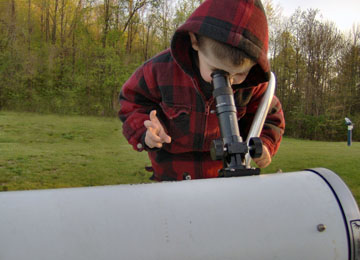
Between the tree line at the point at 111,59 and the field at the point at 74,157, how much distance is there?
1140 mm

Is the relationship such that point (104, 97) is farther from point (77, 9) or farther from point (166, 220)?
point (166, 220)

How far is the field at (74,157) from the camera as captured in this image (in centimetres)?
276

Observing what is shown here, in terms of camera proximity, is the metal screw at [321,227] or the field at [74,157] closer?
the metal screw at [321,227]

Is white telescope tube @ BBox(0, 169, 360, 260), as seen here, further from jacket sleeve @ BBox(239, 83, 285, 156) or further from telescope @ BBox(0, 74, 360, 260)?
jacket sleeve @ BBox(239, 83, 285, 156)

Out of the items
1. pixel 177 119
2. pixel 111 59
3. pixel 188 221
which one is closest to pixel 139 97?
pixel 177 119

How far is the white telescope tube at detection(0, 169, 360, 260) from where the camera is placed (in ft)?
1.20

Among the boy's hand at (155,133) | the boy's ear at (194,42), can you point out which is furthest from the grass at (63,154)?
the boy's ear at (194,42)

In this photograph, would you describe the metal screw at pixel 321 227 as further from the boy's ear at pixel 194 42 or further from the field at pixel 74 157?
the field at pixel 74 157

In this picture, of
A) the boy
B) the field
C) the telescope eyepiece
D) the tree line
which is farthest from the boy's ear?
the tree line

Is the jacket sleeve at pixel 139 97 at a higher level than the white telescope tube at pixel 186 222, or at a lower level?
higher

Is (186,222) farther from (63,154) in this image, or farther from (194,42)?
(63,154)

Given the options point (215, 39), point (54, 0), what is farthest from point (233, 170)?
point (54, 0)

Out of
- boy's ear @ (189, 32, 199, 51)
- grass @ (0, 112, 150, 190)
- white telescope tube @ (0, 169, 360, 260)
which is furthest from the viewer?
grass @ (0, 112, 150, 190)

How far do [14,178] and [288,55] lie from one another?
838 cm
